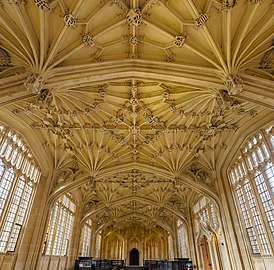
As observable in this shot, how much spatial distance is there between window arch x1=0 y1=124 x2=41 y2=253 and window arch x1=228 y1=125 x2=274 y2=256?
12.3 metres

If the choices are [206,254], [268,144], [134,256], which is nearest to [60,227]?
[206,254]

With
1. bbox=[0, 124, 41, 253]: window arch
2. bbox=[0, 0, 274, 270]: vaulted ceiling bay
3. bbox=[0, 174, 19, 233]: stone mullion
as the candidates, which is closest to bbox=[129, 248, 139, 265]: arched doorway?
bbox=[0, 0, 274, 270]: vaulted ceiling bay

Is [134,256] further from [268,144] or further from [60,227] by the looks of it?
[268,144]

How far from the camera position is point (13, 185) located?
35.1 feet

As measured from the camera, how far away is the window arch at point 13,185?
32.9 feet

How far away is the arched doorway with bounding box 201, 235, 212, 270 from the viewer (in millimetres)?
16734

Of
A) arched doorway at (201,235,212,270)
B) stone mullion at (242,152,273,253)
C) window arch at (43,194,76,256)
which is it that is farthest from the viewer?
arched doorway at (201,235,212,270)

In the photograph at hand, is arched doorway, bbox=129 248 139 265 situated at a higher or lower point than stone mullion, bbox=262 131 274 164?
lower

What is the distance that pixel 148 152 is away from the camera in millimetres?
15156

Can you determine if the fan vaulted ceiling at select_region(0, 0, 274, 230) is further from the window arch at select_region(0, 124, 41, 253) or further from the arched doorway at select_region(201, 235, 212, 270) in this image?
the arched doorway at select_region(201, 235, 212, 270)

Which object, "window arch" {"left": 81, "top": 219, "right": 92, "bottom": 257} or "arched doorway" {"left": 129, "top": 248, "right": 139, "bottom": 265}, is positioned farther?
"arched doorway" {"left": 129, "top": 248, "right": 139, "bottom": 265}

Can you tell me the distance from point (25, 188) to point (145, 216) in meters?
20.9

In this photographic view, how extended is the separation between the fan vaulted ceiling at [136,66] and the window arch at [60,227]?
6.35 meters

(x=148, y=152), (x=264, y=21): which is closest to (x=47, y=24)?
(x=264, y=21)
